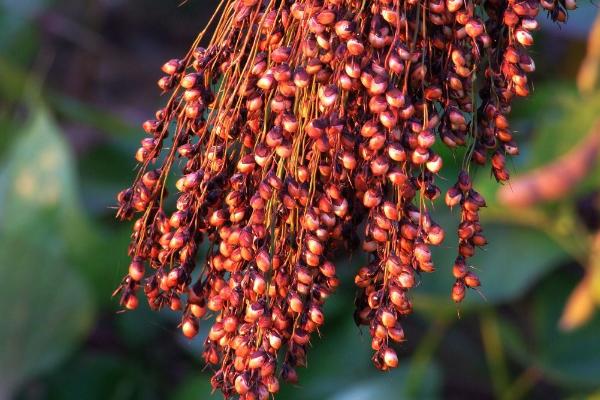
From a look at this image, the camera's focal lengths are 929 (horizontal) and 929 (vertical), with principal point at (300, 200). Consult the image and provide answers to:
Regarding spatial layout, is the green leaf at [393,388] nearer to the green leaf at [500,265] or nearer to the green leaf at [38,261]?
the green leaf at [500,265]

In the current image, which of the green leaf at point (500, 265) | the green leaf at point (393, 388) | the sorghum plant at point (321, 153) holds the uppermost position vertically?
the sorghum plant at point (321, 153)

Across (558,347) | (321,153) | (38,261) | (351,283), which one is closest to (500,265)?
(558,347)

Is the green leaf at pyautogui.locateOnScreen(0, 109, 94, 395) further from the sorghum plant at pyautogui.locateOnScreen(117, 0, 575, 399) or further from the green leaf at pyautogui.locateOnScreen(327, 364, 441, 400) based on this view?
the sorghum plant at pyautogui.locateOnScreen(117, 0, 575, 399)

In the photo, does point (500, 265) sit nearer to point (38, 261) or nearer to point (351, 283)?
point (351, 283)

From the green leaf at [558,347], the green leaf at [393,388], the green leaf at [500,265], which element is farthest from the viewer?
the green leaf at [558,347]

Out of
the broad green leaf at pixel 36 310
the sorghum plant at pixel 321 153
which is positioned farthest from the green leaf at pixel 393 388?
the sorghum plant at pixel 321 153

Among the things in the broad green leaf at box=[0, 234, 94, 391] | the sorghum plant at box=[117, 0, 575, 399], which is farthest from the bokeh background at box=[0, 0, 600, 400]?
the sorghum plant at box=[117, 0, 575, 399]
